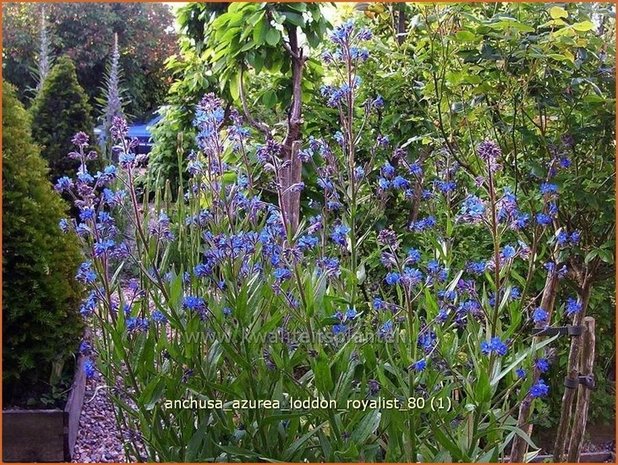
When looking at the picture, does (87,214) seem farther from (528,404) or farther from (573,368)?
(573,368)

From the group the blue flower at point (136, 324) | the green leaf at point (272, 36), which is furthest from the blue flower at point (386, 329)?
the green leaf at point (272, 36)

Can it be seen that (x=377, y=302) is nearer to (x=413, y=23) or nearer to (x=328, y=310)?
(x=328, y=310)

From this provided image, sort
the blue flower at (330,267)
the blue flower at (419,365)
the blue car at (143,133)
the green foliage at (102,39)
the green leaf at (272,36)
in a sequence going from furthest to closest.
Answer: the blue car at (143,133) → the green foliage at (102,39) → the green leaf at (272,36) → the blue flower at (330,267) → the blue flower at (419,365)

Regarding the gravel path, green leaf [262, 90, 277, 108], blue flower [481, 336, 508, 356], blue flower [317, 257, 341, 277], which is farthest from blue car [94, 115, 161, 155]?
blue flower [481, 336, 508, 356]

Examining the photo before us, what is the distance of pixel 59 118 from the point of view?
3.57 meters

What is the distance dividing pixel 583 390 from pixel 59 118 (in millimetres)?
2907

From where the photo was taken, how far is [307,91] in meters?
2.62

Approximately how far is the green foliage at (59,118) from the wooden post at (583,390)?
271 centimetres

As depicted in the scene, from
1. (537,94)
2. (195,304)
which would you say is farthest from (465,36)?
(195,304)

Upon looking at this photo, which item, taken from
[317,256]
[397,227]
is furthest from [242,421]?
[397,227]

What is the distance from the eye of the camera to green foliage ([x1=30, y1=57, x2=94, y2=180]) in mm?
3549

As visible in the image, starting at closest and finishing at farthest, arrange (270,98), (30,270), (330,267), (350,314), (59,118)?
(350,314), (330,267), (30,270), (270,98), (59,118)

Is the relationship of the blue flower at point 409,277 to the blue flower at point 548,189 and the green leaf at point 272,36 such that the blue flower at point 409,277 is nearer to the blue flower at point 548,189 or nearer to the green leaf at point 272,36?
the blue flower at point 548,189

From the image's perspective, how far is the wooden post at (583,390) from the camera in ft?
5.82
